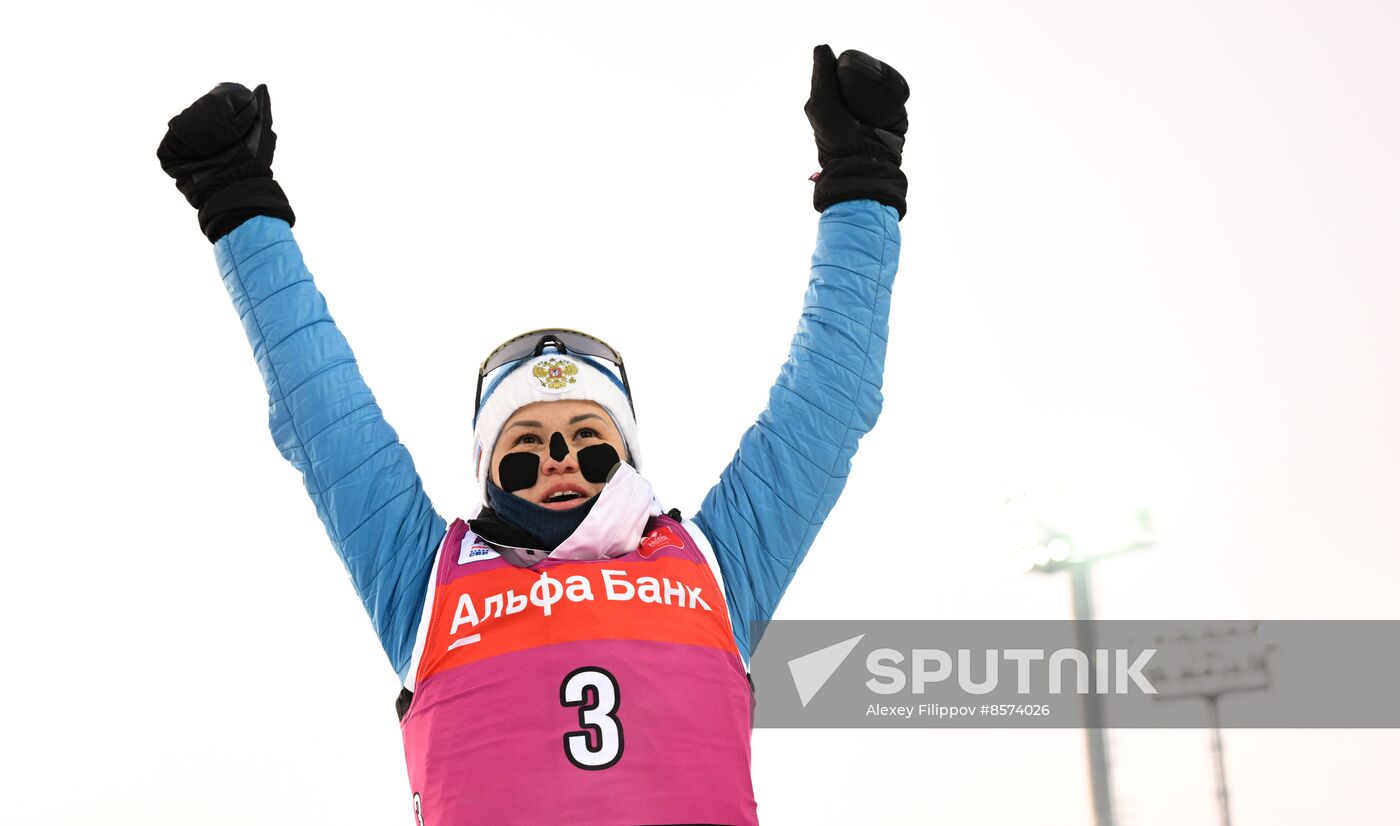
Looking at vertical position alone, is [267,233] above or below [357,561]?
above

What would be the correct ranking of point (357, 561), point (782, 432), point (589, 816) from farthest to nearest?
1. point (782, 432)
2. point (357, 561)
3. point (589, 816)

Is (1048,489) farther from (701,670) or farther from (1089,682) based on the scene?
(701,670)

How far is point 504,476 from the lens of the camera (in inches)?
70.6

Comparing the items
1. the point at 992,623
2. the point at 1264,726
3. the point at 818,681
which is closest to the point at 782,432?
the point at 818,681

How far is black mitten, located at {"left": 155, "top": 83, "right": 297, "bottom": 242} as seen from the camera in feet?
5.93

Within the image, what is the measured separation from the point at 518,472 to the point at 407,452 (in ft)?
0.62

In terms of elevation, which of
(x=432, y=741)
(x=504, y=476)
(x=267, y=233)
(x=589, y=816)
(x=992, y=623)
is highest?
(x=992, y=623)

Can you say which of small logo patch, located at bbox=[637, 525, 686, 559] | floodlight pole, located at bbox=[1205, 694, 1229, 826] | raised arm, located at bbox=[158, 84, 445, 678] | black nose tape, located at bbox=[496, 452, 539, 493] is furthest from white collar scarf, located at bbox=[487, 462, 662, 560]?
floodlight pole, located at bbox=[1205, 694, 1229, 826]

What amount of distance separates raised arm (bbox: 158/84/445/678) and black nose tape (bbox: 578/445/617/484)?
0.24 metres

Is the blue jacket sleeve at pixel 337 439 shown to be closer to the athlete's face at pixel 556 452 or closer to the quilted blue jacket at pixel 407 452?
the quilted blue jacket at pixel 407 452

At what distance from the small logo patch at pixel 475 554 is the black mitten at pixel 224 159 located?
609 mm

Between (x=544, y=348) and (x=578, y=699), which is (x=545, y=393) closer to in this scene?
(x=544, y=348)

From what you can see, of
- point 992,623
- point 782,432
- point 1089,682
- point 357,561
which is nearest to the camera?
point 357,561

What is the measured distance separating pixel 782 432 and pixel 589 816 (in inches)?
26.7
